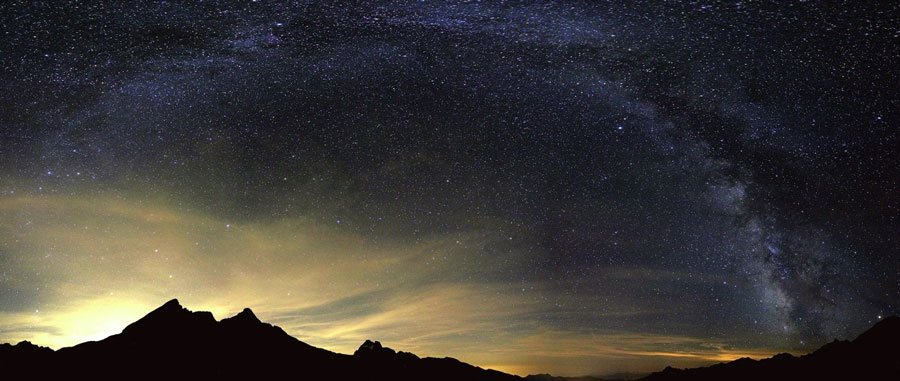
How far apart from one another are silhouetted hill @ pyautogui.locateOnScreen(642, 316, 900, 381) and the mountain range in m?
0.14

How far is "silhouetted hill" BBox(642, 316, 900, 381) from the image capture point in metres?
76.1

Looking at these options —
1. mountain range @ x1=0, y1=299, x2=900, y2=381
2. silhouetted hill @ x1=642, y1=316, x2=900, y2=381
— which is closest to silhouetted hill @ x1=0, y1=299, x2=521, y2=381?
mountain range @ x1=0, y1=299, x2=900, y2=381

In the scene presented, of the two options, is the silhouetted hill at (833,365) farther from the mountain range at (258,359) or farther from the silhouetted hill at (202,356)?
the silhouetted hill at (202,356)

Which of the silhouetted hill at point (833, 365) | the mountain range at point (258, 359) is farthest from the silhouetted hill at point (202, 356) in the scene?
the silhouetted hill at point (833, 365)

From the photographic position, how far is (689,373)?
9519cm

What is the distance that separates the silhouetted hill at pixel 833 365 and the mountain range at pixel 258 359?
0.14m

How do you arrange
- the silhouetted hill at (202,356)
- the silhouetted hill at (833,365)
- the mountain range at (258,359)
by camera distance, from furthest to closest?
the silhouetted hill at (833,365)
the mountain range at (258,359)
the silhouetted hill at (202,356)

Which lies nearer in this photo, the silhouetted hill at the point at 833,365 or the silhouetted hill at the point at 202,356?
the silhouetted hill at the point at 202,356

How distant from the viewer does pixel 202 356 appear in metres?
58.3

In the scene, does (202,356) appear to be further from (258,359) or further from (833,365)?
(833,365)

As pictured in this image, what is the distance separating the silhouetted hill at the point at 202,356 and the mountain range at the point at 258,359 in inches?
3.5

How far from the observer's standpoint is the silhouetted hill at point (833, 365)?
76125mm

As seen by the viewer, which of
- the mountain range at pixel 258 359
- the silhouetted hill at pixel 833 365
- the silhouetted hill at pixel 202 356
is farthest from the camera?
the silhouetted hill at pixel 833 365

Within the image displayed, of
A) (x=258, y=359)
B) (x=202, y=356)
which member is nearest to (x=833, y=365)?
(x=258, y=359)
